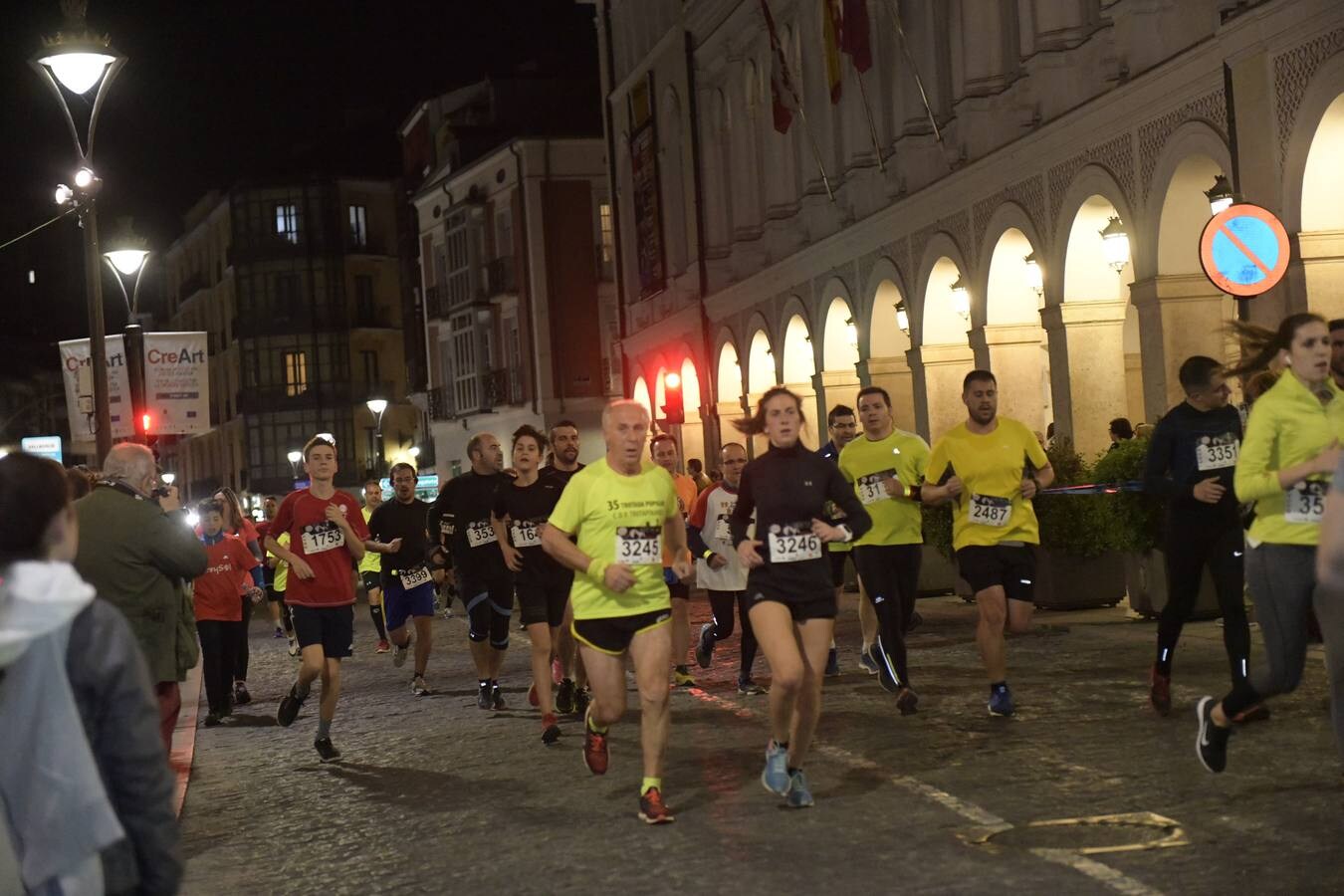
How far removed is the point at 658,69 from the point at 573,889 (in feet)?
128

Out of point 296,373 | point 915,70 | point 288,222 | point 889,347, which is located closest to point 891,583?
point 915,70

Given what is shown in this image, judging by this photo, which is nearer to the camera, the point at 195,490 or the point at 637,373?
the point at 637,373

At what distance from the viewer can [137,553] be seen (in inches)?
360

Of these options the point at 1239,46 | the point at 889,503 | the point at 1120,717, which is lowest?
the point at 1120,717

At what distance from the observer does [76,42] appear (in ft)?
59.9

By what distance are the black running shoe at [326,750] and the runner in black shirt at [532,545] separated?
4.34 ft

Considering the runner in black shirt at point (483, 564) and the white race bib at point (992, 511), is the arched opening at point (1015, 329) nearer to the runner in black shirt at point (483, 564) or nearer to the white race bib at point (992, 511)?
the runner in black shirt at point (483, 564)

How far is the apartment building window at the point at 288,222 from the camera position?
3627 inches

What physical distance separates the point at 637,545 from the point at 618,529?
0.38 feet

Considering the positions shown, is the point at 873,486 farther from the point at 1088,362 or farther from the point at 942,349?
the point at 942,349

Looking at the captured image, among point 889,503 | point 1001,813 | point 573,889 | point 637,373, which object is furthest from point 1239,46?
point 637,373

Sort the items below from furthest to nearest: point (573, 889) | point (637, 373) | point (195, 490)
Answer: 1. point (195, 490)
2. point (637, 373)
3. point (573, 889)

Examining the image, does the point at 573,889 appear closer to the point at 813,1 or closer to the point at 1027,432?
the point at 1027,432

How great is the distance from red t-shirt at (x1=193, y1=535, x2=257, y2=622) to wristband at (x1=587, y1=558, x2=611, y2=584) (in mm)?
7416
